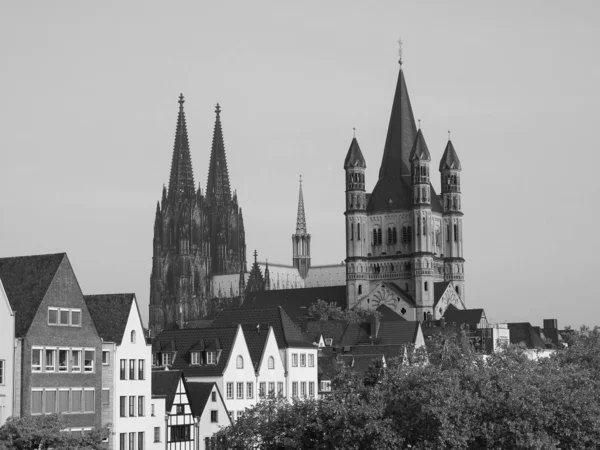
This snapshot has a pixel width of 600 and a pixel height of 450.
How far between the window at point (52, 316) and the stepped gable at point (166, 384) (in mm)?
13261

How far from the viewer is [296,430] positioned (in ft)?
260

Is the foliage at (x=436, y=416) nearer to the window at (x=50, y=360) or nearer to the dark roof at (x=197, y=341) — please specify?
the window at (x=50, y=360)

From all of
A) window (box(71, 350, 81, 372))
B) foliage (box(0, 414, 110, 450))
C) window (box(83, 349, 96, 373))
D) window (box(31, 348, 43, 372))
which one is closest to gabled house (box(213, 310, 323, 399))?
window (box(83, 349, 96, 373))

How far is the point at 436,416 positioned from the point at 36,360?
2352 centimetres

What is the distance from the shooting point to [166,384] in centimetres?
9725

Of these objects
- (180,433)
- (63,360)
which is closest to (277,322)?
(180,433)

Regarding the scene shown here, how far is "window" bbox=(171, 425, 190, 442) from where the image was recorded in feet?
315

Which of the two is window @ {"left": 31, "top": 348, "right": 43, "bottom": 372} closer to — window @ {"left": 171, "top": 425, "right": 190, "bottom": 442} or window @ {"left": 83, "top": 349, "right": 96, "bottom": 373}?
window @ {"left": 83, "top": 349, "right": 96, "bottom": 373}

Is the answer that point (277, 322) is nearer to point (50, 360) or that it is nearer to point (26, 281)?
point (26, 281)

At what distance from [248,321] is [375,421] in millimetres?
44387

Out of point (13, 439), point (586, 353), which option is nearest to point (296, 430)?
point (13, 439)

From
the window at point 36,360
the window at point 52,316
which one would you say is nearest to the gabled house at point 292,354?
the window at point 52,316

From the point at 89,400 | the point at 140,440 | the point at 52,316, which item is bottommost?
the point at 140,440

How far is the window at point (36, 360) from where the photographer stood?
268 feet
